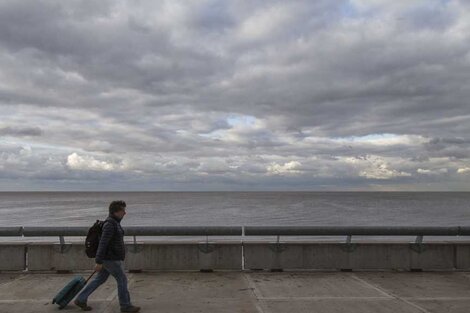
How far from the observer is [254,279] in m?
8.91

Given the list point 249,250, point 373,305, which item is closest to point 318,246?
point 249,250

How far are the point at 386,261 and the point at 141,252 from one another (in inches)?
188

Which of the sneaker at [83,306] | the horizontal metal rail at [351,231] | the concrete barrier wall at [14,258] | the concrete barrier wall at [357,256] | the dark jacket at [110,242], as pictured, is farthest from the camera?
the horizontal metal rail at [351,231]

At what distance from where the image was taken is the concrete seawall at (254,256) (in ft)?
31.2

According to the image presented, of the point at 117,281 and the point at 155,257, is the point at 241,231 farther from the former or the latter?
the point at 117,281

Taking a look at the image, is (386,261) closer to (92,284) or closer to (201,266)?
(201,266)

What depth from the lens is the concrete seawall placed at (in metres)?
9.50

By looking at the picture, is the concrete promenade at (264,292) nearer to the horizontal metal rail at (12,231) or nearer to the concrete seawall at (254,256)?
the concrete seawall at (254,256)

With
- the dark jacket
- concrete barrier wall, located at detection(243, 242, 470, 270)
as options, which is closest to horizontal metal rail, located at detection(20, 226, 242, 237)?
concrete barrier wall, located at detection(243, 242, 470, 270)

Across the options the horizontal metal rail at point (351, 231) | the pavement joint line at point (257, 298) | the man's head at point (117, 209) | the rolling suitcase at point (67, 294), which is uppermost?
the man's head at point (117, 209)

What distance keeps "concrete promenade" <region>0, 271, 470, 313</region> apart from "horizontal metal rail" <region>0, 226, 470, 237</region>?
2.52 feet

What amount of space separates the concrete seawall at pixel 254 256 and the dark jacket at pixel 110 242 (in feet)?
9.54

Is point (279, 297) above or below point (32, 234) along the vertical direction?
below

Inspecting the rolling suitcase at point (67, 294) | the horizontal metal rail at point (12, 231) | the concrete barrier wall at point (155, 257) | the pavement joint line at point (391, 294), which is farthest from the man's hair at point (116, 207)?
the pavement joint line at point (391, 294)
